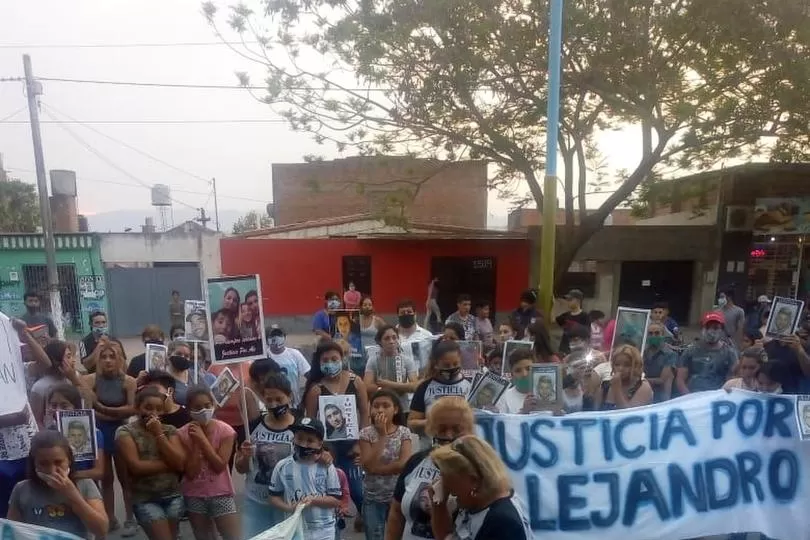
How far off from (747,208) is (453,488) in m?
14.9

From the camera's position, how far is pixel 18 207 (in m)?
26.3

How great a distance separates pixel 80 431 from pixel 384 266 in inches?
467

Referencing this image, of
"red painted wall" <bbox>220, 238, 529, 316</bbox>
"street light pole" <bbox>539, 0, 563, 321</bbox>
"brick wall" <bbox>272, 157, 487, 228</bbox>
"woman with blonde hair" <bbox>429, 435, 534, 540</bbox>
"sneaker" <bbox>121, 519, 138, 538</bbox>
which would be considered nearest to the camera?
"woman with blonde hair" <bbox>429, 435, 534, 540</bbox>

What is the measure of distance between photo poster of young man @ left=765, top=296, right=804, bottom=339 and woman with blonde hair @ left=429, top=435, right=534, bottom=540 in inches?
140

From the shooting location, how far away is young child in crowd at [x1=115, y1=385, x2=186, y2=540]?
Answer: 3232mm

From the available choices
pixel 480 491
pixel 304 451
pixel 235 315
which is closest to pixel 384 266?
pixel 235 315

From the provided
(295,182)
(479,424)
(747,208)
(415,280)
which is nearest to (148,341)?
(479,424)

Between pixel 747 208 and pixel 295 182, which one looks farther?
pixel 295 182

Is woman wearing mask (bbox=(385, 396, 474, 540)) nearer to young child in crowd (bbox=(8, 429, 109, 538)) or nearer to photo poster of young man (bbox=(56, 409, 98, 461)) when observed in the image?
young child in crowd (bbox=(8, 429, 109, 538))

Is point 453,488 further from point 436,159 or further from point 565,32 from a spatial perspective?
point 436,159

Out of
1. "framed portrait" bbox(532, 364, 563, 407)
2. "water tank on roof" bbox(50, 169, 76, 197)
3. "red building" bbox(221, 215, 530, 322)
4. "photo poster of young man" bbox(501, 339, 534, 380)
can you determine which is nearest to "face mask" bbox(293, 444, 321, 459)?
"framed portrait" bbox(532, 364, 563, 407)

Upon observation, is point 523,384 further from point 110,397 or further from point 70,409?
point 110,397

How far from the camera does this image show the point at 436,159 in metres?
11.6

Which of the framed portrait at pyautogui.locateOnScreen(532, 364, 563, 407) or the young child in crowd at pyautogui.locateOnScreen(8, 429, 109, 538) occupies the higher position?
the framed portrait at pyautogui.locateOnScreen(532, 364, 563, 407)
